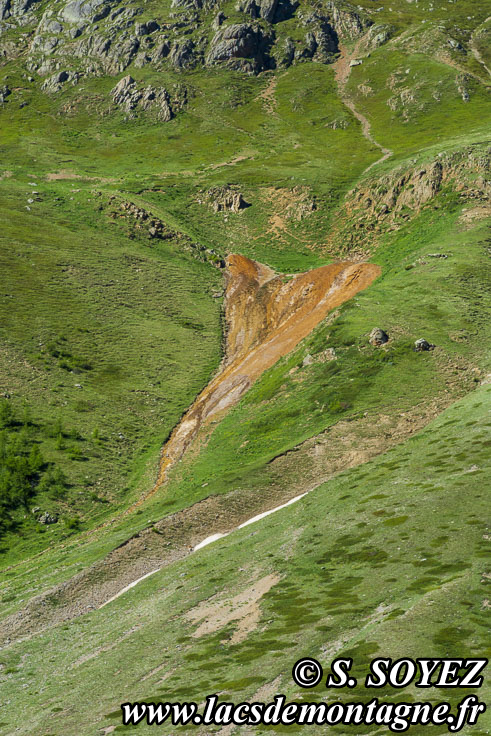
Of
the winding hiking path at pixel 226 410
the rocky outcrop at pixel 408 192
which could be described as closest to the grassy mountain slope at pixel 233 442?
the winding hiking path at pixel 226 410

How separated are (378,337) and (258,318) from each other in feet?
137

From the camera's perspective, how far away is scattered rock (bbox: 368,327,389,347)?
84.6m

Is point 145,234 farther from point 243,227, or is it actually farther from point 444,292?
point 444,292

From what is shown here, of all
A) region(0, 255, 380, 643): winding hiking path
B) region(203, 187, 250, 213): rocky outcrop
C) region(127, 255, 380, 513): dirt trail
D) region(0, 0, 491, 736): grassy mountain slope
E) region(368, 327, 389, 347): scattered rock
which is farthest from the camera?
region(203, 187, 250, 213): rocky outcrop

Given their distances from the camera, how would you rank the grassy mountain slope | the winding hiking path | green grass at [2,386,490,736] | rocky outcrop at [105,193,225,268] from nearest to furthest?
green grass at [2,386,490,736], the grassy mountain slope, the winding hiking path, rocky outcrop at [105,193,225,268]

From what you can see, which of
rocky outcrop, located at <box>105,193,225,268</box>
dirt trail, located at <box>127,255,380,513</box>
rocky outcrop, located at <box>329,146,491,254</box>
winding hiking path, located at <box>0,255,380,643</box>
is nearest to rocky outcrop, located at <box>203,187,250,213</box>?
rocky outcrop, located at <box>105,193,225,268</box>

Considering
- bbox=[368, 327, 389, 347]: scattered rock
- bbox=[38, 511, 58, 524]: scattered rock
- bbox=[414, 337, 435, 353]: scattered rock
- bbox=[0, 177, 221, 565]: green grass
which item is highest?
bbox=[0, 177, 221, 565]: green grass

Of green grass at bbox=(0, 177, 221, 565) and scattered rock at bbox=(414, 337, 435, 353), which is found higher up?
green grass at bbox=(0, 177, 221, 565)

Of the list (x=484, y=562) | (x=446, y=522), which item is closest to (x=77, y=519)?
(x=446, y=522)

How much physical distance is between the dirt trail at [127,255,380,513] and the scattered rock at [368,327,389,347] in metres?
20.3

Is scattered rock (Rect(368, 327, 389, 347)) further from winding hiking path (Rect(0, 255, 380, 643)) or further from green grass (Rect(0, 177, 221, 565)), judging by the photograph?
green grass (Rect(0, 177, 221, 565))

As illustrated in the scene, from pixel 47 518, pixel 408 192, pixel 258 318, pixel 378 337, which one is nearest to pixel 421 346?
pixel 378 337

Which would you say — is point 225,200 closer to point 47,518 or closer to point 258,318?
point 258,318

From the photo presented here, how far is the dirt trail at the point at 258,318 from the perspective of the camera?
309 feet
